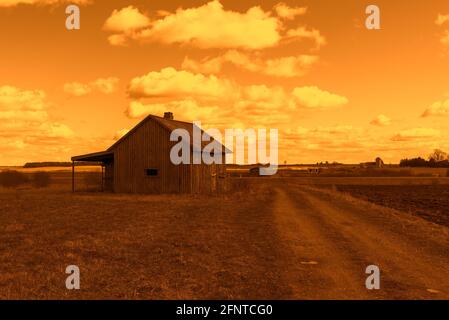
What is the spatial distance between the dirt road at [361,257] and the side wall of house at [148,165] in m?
15.1

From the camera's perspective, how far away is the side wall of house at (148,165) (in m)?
33.3

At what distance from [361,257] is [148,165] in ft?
83.1

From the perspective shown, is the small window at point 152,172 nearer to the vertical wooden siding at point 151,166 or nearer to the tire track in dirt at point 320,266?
the vertical wooden siding at point 151,166

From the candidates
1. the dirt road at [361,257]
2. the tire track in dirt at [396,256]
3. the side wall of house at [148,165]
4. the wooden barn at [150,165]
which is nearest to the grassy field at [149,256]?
the dirt road at [361,257]

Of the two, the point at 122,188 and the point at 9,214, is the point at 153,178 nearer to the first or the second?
the point at 122,188

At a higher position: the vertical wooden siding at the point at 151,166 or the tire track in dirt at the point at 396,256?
the vertical wooden siding at the point at 151,166

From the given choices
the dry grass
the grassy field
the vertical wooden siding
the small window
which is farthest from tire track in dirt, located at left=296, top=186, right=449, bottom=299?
the small window

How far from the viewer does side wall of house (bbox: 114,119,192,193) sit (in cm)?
3328

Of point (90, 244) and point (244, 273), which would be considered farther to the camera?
point (90, 244)

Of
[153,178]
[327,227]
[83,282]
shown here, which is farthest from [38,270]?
[153,178]

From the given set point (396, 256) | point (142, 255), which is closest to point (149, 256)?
point (142, 255)

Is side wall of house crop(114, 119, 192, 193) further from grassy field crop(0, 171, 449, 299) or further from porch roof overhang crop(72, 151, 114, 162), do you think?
grassy field crop(0, 171, 449, 299)
